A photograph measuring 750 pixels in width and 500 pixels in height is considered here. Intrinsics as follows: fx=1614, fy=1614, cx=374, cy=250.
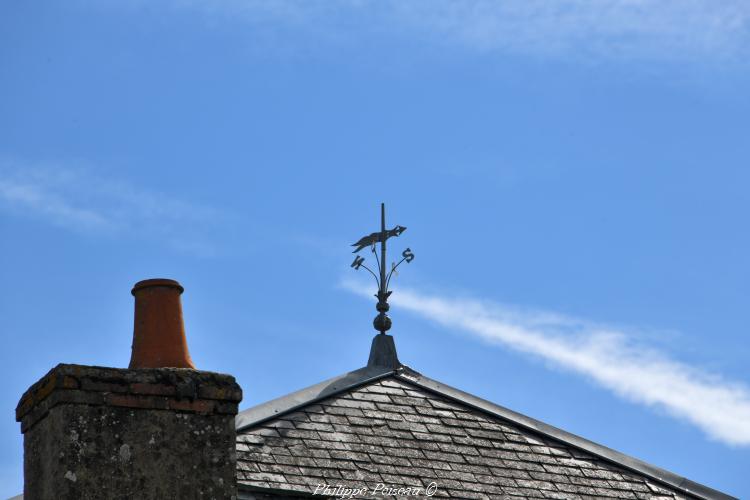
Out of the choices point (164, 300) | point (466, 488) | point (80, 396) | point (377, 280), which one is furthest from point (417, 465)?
point (80, 396)

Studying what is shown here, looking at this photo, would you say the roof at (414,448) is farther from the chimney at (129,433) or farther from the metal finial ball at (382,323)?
the chimney at (129,433)

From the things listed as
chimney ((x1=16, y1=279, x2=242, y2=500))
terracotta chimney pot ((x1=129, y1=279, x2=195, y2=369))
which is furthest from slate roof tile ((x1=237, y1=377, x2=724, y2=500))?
chimney ((x1=16, y1=279, x2=242, y2=500))

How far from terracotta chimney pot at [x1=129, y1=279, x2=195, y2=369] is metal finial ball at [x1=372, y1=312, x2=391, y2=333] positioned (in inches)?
212

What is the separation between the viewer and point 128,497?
6867mm

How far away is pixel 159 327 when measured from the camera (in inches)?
299

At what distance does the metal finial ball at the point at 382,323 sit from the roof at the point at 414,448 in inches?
8.3

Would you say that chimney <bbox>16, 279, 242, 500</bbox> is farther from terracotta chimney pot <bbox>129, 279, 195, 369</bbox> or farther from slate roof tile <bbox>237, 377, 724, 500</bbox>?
slate roof tile <bbox>237, 377, 724, 500</bbox>

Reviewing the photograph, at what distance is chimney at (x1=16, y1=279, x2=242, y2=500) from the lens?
6.83 metres

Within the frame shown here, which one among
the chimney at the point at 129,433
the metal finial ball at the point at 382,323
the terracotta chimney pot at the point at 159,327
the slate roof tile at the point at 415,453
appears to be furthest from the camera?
the metal finial ball at the point at 382,323

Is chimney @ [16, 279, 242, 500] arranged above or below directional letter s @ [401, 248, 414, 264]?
below

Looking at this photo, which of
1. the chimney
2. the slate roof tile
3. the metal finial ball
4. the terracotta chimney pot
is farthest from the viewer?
the metal finial ball

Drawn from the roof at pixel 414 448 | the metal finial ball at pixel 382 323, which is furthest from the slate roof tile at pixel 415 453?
the metal finial ball at pixel 382 323

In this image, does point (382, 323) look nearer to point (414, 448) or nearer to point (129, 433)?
point (414, 448)

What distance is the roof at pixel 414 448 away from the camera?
36.3ft
